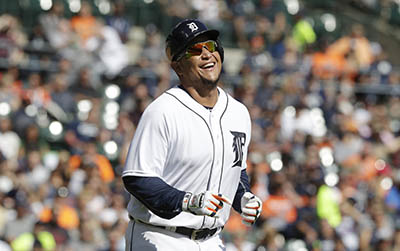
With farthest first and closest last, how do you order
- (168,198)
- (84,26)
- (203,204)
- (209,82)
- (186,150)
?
(84,26)
(209,82)
(186,150)
(168,198)
(203,204)

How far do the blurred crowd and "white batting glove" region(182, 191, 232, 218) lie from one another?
16.3 ft

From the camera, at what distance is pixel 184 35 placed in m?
3.92

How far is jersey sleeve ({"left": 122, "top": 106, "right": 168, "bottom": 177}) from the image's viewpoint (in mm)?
3756

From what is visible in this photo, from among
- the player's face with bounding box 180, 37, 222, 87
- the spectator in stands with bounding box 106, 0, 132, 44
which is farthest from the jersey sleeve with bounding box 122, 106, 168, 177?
the spectator in stands with bounding box 106, 0, 132, 44

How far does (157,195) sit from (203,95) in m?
0.63

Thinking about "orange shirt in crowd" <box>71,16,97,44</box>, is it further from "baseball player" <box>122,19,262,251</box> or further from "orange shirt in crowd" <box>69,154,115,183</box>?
"baseball player" <box>122,19,262,251</box>

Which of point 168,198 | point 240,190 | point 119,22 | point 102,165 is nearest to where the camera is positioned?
point 168,198

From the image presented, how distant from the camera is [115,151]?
10.3m

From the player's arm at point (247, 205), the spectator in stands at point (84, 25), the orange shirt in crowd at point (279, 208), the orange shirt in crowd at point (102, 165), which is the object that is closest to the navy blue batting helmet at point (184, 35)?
the player's arm at point (247, 205)

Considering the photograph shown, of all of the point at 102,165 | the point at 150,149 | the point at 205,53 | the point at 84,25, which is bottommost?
the point at 102,165

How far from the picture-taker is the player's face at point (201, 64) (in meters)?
3.94

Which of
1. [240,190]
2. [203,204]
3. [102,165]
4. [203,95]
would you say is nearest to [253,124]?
[102,165]

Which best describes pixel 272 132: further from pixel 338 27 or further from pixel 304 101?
pixel 338 27

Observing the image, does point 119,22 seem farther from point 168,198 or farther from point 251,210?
point 168,198
